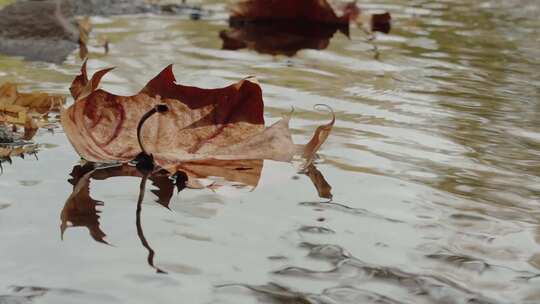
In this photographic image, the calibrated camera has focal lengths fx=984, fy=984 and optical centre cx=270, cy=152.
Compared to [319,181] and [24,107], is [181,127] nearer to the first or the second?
[319,181]

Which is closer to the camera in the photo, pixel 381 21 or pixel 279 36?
pixel 279 36

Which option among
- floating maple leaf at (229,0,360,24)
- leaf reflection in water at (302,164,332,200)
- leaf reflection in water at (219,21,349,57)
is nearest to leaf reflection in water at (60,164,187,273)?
leaf reflection in water at (302,164,332,200)

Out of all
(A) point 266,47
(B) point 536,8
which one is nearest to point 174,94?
(A) point 266,47

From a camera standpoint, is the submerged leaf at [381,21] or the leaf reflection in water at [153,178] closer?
the leaf reflection in water at [153,178]

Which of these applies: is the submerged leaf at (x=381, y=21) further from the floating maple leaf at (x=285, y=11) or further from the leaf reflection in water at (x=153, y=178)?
the leaf reflection in water at (x=153, y=178)

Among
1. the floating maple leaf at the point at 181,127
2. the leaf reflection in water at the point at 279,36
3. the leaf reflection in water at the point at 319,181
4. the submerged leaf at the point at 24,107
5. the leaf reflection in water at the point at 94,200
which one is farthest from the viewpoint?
the leaf reflection in water at the point at 279,36

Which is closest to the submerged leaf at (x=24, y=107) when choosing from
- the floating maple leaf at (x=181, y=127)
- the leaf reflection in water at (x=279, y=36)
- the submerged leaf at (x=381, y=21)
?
the floating maple leaf at (x=181, y=127)

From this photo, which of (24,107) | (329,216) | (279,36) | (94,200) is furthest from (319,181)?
(279,36)
